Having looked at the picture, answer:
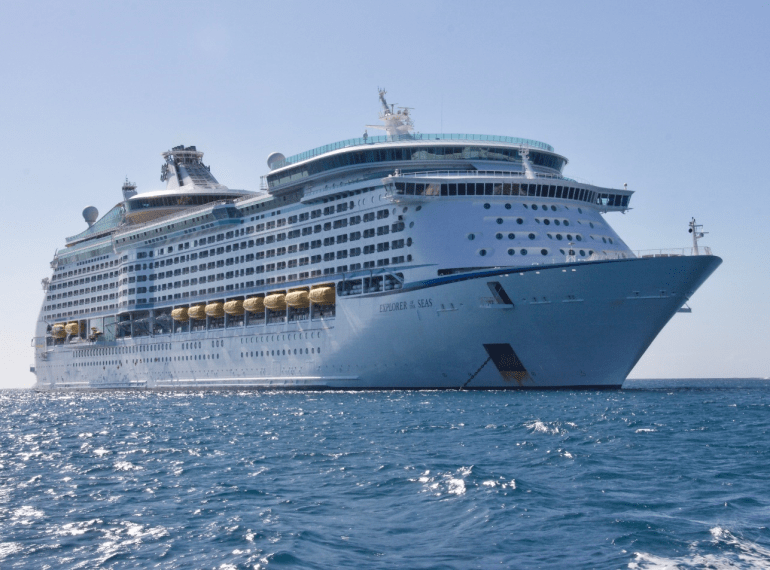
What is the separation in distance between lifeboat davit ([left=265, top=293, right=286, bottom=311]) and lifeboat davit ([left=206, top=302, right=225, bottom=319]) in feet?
22.8

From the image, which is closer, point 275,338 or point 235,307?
point 275,338

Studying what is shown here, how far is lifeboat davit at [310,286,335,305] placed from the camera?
50812 millimetres

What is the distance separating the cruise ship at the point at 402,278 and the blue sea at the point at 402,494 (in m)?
10.9

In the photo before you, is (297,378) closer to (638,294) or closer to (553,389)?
(553,389)

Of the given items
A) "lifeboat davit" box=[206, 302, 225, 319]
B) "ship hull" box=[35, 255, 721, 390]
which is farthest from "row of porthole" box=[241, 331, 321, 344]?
"lifeboat davit" box=[206, 302, 225, 319]

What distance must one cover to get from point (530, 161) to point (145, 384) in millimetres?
38695

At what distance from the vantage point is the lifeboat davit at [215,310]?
2432 inches

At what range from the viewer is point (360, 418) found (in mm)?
30891

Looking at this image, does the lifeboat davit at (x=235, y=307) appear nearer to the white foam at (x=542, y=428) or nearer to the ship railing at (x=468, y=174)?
the ship railing at (x=468, y=174)

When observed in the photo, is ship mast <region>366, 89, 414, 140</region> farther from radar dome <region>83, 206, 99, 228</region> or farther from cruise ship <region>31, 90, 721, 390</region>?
radar dome <region>83, 206, 99, 228</region>

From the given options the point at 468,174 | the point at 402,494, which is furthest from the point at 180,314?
the point at 402,494

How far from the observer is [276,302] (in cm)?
5572

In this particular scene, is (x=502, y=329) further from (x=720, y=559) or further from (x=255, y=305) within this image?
(x=720, y=559)

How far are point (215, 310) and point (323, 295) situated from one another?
13923 mm
